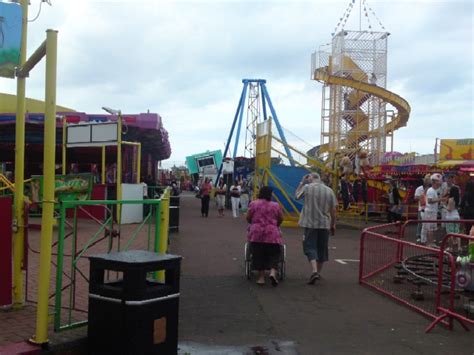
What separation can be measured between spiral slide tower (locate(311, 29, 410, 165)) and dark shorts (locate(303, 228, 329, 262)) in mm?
19628

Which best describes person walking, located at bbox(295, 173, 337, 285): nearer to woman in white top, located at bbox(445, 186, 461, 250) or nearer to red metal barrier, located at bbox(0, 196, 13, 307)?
woman in white top, located at bbox(445, 186, 461, 250)

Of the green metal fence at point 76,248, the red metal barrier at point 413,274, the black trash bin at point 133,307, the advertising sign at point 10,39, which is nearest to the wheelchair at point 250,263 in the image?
the red metal barrier at point 413,274

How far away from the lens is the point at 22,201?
605 cm

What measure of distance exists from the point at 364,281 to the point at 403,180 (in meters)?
13.8

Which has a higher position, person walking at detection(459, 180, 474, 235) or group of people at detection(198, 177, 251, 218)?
person walking at detection(459, 180, 474, 235)

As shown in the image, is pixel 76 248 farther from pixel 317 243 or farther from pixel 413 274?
pixel 413 274

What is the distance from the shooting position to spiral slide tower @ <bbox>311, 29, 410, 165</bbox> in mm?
28466

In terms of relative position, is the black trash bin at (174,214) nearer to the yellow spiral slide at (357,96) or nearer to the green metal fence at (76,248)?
the green metal fence at (76,248)

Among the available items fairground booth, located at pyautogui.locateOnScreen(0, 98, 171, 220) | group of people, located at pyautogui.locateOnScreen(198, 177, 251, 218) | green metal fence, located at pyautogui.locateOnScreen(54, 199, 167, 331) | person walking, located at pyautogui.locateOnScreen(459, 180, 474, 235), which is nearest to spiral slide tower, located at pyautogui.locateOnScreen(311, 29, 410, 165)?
group of people, located at pyautogui.locateOnScreen(198, 177, 251, 218)

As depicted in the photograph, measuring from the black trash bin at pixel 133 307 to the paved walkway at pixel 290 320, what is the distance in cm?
56

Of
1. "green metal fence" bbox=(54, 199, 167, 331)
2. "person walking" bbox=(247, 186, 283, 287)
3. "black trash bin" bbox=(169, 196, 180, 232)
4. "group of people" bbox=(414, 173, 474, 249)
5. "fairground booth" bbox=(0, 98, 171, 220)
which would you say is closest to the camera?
"green metal fence" bbox=(54, 199, 167, 331)

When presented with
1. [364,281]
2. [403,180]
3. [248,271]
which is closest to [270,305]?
[248,271]

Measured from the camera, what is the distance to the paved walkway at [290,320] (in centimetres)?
542

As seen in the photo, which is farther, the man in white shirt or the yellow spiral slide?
the yellow spiral slide
